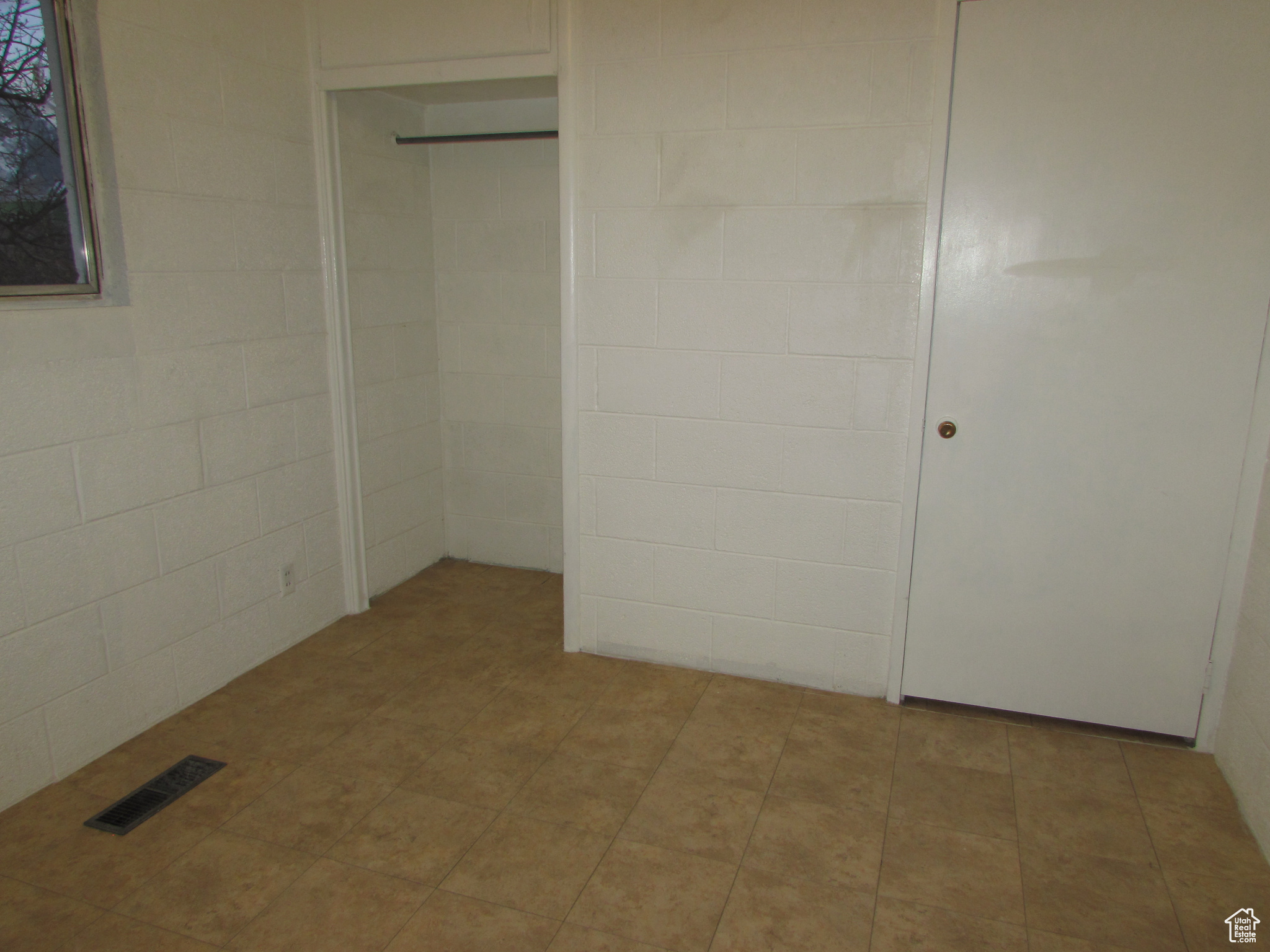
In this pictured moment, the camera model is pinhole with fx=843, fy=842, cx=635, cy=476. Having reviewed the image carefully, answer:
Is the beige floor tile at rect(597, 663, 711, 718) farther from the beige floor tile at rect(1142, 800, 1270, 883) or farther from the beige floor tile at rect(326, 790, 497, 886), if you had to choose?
the beige floor tile at rect(1142, 800, 1270, 883)

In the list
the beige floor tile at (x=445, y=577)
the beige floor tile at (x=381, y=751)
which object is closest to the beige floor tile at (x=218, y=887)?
the beige floor tile at (x=381, y=751)

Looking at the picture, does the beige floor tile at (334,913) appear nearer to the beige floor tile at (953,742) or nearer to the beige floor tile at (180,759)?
the beige floor tile at (180,759)

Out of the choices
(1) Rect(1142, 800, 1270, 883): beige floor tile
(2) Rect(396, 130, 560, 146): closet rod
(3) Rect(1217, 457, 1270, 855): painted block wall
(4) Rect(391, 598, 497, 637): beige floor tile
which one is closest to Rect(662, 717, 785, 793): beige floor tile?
(1) Rect(1142, 800, 1270, 883): beige floor tile

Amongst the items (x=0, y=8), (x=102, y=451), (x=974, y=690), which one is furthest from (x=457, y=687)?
(x=0, y=8)

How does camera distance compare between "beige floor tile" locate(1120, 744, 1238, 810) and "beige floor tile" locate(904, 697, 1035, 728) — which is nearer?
"beige floor tile" locate(1120, 744, 1238, 810)

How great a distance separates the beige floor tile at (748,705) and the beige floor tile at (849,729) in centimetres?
6

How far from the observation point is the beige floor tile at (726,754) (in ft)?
8.06

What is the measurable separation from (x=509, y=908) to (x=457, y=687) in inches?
43.2

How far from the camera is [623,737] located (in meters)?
2.66

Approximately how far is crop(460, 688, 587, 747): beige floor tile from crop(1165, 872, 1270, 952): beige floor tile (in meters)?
1.67

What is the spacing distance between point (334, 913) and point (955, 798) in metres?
1.65

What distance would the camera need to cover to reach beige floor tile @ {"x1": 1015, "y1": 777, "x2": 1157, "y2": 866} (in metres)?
2.16

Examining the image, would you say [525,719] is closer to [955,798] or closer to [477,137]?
[955,798]

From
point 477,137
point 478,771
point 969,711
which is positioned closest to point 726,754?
point 478,771
